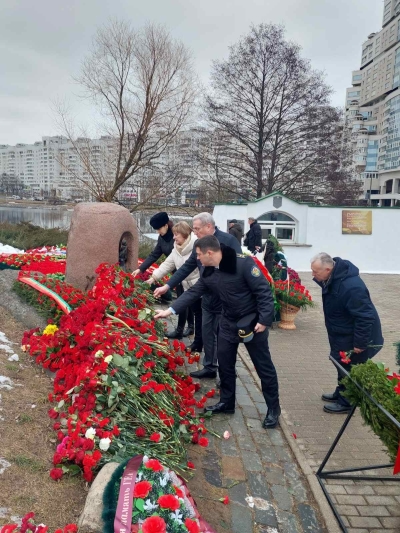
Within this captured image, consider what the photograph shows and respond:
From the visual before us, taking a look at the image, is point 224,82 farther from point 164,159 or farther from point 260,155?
point 164,159

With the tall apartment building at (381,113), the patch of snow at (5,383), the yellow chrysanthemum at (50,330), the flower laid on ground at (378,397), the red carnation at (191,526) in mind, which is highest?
the tall apartment building at (381,113)

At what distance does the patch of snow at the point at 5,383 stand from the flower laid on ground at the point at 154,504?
175cm

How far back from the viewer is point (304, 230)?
15117mm

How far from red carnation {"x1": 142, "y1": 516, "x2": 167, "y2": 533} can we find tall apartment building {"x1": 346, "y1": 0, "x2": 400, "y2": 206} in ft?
226

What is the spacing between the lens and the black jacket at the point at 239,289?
3756 millimetres

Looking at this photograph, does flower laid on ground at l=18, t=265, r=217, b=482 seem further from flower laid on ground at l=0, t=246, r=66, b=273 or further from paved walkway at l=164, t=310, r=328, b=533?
flower laid on ground at l=0, t=246, r=66, b=273

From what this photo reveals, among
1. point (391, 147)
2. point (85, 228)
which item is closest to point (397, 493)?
point (85, 228)

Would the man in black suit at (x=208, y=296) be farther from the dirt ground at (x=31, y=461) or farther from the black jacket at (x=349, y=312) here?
the dirt ground at (x=31, y=461)

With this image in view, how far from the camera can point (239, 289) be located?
3828 millimetres

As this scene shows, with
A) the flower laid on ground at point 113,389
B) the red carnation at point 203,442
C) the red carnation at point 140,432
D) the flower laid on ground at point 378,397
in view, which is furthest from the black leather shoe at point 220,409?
the flower laid on ground at point 378,397

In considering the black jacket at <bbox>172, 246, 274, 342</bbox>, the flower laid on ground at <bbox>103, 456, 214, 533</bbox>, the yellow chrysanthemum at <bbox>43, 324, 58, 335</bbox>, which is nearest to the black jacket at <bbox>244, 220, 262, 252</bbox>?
the yellow chrysanthemum at <bbox>43, 324, 58, 335</bbox>

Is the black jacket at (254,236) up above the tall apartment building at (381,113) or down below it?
below

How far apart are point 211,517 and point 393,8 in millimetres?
95360

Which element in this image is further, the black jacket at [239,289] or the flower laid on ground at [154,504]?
the black jacket at [239,289]
